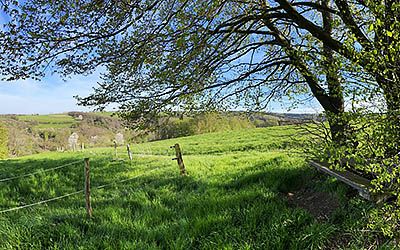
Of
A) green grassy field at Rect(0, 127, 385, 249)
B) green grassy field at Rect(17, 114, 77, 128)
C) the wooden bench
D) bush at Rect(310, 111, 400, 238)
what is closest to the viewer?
bush at Rect(310, 111, 400, 238)

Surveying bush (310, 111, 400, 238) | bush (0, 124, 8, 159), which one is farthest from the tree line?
bush (0, 124, 8, 159)

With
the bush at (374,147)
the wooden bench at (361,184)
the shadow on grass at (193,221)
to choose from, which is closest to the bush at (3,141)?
the shadow on grass at (193,221)

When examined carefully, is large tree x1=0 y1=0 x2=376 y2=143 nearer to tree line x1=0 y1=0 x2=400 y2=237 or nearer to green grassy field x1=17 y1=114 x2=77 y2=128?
tree line x1=0 y1=0 x2=400 y2=237

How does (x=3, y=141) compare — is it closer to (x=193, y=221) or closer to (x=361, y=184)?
(x=193, y=221)

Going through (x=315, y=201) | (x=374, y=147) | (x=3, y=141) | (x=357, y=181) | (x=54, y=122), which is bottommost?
(x=315, y=201)

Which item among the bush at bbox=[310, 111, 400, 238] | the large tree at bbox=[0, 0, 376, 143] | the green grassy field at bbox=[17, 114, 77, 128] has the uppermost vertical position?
the green grassy field at bbox=[17, 114, 77, 128]

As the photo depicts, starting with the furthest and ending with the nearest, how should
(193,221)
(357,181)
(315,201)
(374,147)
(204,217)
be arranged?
(315,201) → (204,217) → (193,221) → (357,181) → (374,147)

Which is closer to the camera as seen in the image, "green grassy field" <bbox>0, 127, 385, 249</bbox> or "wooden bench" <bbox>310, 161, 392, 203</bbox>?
"wooden bench" <bbox>310, 161, 392, 203</bbox>

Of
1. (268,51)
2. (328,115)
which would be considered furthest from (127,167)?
(328,115)

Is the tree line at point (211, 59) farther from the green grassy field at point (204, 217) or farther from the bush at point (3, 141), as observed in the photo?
the bush at point (3, 141)

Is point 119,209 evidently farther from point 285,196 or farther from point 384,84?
point 384,84

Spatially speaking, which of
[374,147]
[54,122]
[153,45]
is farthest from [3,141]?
[374,147]

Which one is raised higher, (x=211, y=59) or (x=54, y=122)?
(x=54, y=122)

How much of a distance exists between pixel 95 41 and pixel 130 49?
0.63 m
